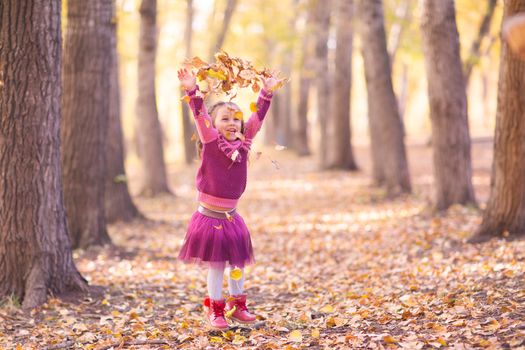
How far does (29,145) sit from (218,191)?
6.53 feet

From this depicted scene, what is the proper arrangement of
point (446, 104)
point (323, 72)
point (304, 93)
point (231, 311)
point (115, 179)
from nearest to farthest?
point (231, 311) < point (446, 104) < point (115, 179) < point (323, 72) < point (304, 93)

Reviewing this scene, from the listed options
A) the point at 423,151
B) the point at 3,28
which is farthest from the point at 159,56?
the point at 3,28

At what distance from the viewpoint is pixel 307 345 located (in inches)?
199

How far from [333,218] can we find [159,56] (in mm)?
22661

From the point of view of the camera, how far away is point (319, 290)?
7.27 m

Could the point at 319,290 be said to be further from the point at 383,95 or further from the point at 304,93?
the point at 304,93

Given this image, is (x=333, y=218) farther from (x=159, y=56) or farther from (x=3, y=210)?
(x=159, y=56)

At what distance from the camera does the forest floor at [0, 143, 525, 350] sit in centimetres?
523

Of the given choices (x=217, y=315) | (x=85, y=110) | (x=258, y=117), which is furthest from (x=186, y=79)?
(x=85, y=110)

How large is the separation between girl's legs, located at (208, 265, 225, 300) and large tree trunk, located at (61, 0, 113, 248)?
402 cm

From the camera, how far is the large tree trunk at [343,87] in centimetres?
1691

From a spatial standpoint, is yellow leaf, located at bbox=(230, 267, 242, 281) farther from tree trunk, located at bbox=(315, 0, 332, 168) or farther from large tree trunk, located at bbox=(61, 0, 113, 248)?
tree trunk, located at bbox=(315, 0, 332, 168)

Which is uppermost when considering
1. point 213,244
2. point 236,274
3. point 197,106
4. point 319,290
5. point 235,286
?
point 197,106

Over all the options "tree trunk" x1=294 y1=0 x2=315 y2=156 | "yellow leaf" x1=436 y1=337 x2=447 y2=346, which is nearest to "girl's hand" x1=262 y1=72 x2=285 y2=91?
"yellow leaf" x1=436 y1=337 x2=447 y2=346
